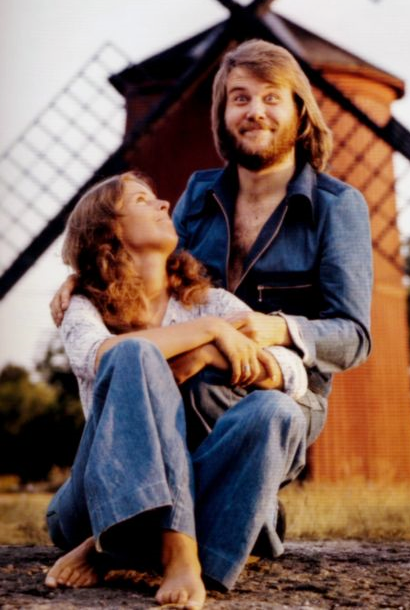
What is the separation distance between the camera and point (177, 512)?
71.2 inches

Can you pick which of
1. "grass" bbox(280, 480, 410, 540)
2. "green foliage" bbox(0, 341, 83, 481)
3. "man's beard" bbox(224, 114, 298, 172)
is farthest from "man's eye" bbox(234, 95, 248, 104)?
"green foliage" bbox(0, 341, 83, 481)

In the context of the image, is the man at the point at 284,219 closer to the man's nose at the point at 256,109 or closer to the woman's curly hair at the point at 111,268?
the man's nose at the point at 256,109

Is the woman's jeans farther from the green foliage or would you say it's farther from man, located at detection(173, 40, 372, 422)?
the green foliage

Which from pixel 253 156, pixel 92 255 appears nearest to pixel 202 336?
pixel 92 255

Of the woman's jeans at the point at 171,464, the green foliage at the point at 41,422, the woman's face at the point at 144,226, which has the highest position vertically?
the woman's face at the point at 144,226

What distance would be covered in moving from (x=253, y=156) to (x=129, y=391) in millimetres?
1077

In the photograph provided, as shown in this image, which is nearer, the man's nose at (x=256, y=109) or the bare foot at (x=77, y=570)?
the bare foot at (x=77, y=570)

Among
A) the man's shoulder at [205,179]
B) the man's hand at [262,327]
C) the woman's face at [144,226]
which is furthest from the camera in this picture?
the man's shoulder at [205,179]

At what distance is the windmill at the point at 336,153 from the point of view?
680 centimetres

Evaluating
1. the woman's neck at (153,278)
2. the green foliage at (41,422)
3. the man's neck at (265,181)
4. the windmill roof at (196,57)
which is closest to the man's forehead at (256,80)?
the man's neck at (265,181)

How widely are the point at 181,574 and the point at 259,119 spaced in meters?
1.33

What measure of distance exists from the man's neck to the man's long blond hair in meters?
0.07

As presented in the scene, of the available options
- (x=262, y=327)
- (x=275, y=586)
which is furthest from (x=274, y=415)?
(x=275, y=586)

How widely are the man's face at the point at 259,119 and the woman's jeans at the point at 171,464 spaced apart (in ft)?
3.10
